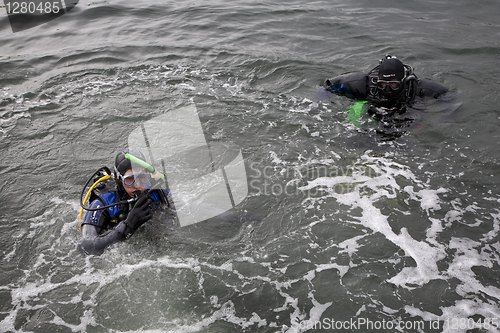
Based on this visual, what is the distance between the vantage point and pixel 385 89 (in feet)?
19.7

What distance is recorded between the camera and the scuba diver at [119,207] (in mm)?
3920

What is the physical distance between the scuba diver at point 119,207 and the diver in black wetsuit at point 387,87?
13.5 feet

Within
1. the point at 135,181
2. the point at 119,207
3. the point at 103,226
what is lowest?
the point at 103,226

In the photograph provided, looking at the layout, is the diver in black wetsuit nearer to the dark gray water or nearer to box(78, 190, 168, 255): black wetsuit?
the dark gray water

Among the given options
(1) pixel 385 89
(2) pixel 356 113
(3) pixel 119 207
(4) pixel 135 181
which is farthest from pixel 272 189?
(1) pixel 385 89

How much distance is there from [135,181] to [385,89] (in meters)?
4.26

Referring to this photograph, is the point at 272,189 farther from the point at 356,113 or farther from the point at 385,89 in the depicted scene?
the point at 385,89

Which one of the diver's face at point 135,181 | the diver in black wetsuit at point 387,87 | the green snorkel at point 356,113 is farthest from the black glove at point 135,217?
the diver in black wetsuit at point 387,87

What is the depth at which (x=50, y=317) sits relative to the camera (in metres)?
3.62

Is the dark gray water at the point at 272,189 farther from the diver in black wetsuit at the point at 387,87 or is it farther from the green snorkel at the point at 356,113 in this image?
the diver in black wetsuit at the point at 387,87

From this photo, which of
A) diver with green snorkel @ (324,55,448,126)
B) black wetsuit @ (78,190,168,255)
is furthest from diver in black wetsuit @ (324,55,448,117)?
black wetsuit @ (78,190,168,255)

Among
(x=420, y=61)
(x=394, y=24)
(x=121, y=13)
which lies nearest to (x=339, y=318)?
(x=420, y=61)

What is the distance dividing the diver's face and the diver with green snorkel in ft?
12.5

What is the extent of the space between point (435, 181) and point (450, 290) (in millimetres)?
1777
